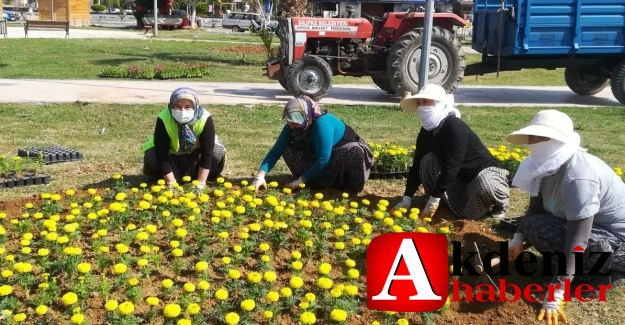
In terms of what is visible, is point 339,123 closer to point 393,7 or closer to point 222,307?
point 222,307

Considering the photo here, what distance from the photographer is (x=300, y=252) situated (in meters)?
4.60

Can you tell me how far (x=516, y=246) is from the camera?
4.50 metres

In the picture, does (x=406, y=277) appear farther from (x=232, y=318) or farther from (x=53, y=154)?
(x=53, y=154)

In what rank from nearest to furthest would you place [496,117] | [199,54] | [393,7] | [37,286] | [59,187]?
[37,286] → [59,187] → [496,117] → [393,7] → [199,54]

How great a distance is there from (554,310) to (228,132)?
598 centimetres

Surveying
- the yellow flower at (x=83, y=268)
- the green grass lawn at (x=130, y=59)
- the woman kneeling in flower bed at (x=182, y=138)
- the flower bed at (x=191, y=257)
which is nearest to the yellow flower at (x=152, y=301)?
the flower bed at (x=191, y=257)

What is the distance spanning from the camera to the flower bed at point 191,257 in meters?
3.70

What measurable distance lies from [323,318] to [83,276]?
4.44 ft

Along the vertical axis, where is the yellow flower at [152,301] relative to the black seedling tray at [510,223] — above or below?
above

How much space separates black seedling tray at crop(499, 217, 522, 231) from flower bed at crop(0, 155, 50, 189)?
13.6 ft

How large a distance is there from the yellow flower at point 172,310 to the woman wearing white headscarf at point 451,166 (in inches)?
94.4

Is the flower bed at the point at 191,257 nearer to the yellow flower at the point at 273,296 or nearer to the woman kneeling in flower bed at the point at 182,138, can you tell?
the yellow flower at the point at 273,296

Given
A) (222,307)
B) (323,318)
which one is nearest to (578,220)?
(323,318)

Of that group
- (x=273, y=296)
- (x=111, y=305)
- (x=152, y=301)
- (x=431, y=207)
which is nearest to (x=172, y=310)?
(x=152, y=301)
